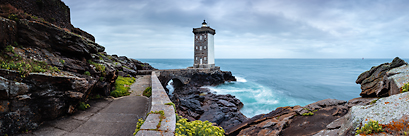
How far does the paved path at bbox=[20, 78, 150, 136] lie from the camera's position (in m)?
5.08

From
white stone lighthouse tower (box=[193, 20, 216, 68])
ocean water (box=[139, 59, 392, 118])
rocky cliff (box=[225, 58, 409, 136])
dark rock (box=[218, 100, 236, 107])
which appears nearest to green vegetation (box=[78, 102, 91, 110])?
rocky cliff (box=[225, 58, 409, 136])

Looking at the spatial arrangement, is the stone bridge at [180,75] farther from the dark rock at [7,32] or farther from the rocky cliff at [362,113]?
the dark rock at [7,32]

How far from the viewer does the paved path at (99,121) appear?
508 centimetres

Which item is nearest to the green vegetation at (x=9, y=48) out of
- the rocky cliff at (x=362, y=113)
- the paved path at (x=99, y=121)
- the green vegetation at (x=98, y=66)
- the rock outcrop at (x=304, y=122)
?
the paved path at (x=99, y=121)

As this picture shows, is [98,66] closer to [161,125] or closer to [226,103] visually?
[161,125]

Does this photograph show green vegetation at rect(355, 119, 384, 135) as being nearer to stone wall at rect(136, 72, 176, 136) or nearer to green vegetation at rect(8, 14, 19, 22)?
stone wall at rect(136, 72, 176, 136)

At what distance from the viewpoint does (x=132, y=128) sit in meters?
5.52

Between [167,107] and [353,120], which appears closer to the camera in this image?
[353,120]

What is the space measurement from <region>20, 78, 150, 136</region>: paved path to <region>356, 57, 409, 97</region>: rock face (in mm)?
9652

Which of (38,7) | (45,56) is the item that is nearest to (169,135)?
(45,56)

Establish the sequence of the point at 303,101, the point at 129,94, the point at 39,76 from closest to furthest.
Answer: the point at 39,76 < the point at 129,94 < the point at 303,101

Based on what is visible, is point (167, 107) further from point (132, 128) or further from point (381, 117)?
point (381, 117)

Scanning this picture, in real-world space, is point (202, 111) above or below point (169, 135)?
below

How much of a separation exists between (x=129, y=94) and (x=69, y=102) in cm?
378
